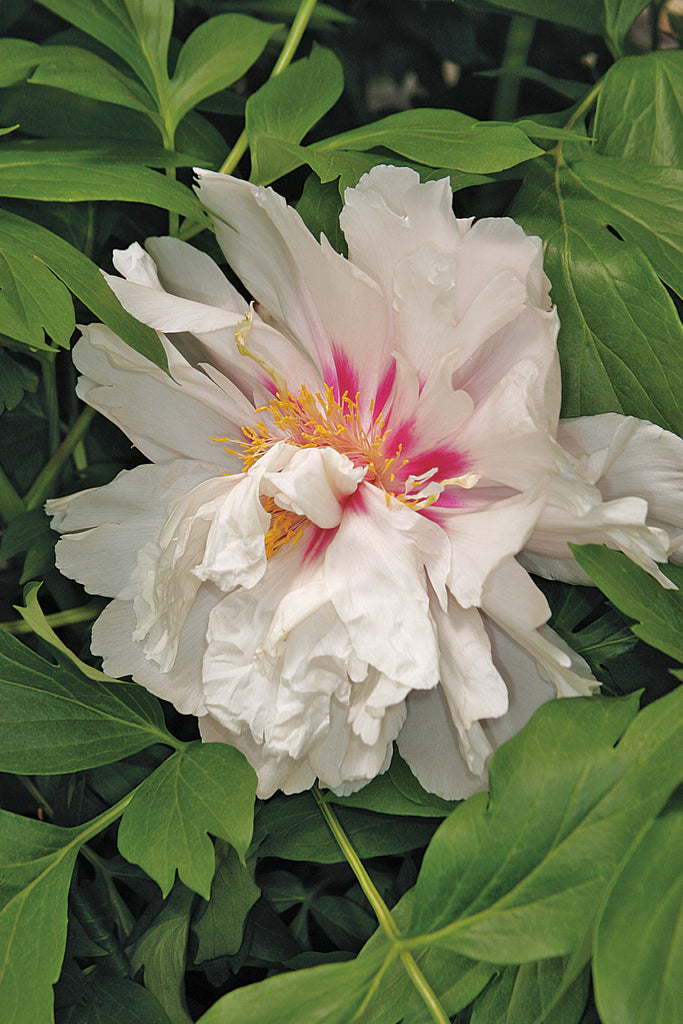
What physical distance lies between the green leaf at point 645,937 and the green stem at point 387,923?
11cm

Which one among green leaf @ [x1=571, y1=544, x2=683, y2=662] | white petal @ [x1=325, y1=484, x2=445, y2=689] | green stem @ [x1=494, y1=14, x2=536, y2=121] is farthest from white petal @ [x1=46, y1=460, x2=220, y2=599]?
green stem @ [x1=494, y1=14, x2=536, y2=121]

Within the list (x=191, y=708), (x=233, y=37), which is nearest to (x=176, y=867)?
(x=191, y=708)

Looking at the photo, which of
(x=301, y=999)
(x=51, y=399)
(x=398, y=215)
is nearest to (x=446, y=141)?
(x=398, y=215)

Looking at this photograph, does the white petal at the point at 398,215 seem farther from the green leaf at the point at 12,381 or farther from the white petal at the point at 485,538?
the green leaf at the point at 12,381

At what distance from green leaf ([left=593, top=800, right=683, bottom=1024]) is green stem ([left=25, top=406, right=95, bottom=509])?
38 cm

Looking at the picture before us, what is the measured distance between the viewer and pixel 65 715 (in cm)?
46

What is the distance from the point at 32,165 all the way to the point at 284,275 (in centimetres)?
14

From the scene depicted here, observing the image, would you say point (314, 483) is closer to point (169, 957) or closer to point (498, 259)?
point (498, 259)

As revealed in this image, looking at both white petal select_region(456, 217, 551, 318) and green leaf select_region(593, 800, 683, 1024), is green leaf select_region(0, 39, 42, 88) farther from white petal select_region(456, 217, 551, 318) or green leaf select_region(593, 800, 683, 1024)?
green leaf select_region(593, 800, 683, 1024)

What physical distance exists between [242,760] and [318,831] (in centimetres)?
8

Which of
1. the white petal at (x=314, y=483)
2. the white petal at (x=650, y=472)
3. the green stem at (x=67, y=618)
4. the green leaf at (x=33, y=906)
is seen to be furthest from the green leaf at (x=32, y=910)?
the white petal at (x=650, y=472)

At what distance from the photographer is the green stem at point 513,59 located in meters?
0.57

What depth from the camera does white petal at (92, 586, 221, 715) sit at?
43 centimetres

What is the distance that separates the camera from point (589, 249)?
429mm
